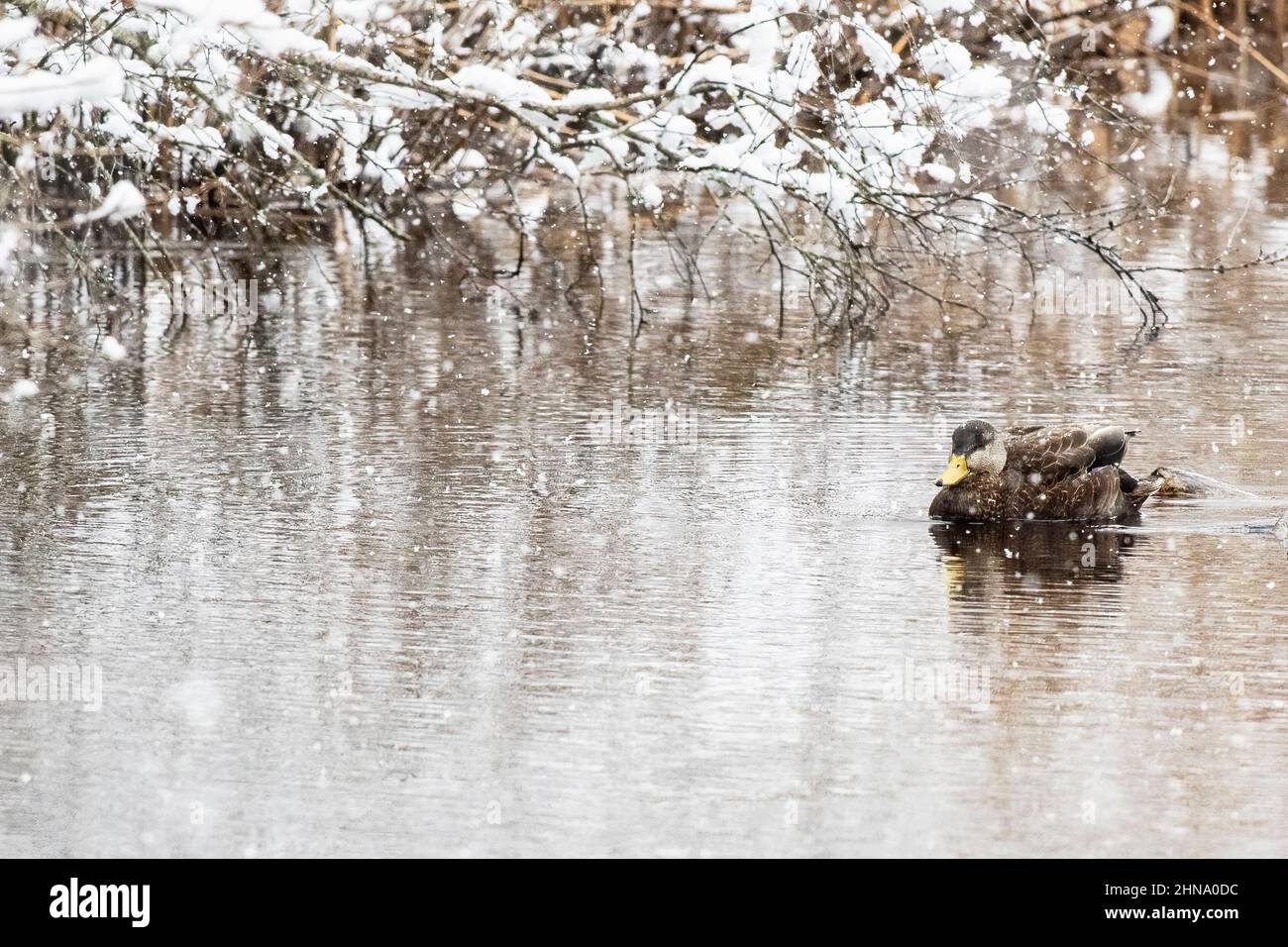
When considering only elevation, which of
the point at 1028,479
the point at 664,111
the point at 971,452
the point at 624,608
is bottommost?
the point at 624,608

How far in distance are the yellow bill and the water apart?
211 millimetres

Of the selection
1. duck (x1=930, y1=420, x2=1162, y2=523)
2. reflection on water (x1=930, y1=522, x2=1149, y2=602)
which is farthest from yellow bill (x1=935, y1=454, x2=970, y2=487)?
reflection on water (x1=930, y1=522, x2=1149, y2=602)

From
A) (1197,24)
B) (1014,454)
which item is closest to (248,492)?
(1014,454)

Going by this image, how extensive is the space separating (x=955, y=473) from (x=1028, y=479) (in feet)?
1.23

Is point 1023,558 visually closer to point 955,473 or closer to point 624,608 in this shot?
point 955,473

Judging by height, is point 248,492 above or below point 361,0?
below

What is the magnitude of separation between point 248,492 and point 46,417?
2535 mm

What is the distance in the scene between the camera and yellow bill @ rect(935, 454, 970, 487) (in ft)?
31.8

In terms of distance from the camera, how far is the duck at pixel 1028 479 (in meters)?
9.77

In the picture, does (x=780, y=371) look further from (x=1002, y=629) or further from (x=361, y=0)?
(x=1002, y=629)

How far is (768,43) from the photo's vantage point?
13656mm

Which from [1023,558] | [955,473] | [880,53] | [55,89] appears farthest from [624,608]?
[880,53]

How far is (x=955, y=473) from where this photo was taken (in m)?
9.72

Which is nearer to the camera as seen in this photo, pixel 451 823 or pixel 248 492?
pixel 451 823
